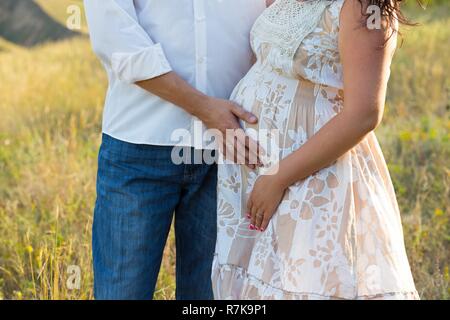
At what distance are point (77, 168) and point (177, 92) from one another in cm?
218

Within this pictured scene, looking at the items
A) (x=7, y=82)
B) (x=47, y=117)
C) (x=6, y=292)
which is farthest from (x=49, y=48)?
(x=6, y=292)

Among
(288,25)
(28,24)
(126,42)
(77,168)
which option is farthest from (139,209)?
(28,24)

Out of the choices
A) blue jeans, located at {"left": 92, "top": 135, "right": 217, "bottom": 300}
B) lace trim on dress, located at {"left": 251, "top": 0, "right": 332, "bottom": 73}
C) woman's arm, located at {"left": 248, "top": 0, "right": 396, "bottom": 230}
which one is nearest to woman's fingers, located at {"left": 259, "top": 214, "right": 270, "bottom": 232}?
woman's arm, located at {"left": 248, "top": 0, "right": 396, "bottom": 230}

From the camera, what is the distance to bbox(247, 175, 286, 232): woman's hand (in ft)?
6.27

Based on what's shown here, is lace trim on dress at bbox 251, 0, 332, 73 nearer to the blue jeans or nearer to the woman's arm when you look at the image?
the woman's arm

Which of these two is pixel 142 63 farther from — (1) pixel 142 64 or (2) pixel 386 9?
(2) pixel 386 9

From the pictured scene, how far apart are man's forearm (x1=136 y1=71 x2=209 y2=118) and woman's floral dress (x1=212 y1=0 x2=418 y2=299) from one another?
0.47 ft

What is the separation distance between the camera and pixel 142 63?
1.97m

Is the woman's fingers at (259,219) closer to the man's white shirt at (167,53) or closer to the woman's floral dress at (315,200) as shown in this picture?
the woman's floral dress at (315,200)

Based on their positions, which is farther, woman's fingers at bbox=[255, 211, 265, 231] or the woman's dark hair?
woman's fingers at bbox=[255, 211, 265, 231]

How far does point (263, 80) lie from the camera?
2.01m

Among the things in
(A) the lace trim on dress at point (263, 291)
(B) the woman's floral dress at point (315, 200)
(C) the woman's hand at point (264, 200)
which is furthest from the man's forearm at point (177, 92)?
(A) the lace trim on dress at point (263, 291)

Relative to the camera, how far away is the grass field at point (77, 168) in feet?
10.4

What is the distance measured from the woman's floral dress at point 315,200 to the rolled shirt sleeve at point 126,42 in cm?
29
